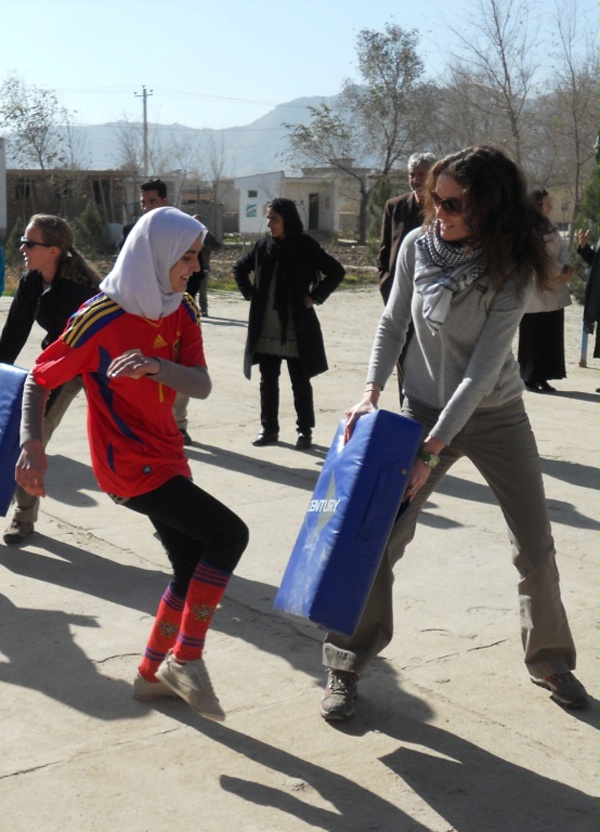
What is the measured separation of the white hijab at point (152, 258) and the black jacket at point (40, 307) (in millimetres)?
2298

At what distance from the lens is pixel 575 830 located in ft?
10.8

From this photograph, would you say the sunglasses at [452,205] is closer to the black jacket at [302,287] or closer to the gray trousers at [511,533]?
the gray trousers at [511,533]

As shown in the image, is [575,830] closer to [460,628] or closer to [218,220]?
[460,628]

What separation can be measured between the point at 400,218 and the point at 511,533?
445 cm

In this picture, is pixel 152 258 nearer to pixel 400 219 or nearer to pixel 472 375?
pixel 472 375

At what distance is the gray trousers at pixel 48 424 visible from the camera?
20.5ft

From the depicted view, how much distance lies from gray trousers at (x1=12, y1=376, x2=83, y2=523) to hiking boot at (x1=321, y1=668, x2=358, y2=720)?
8.79 ft

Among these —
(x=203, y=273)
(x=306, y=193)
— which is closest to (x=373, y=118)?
(x=306, y=193)

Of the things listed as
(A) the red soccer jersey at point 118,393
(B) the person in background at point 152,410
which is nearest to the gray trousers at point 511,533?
(B) the person in background at point 152,410

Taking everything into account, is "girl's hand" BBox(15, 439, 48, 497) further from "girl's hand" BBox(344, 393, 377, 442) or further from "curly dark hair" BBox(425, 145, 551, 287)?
"curly dark hair" BBox(425, 145, 551, 287)

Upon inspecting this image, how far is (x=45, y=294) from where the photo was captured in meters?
6.12

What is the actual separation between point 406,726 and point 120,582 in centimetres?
205

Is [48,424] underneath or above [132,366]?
underneath

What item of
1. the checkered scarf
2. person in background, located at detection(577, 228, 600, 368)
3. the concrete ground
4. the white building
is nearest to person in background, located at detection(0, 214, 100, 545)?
the concrete ground
